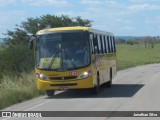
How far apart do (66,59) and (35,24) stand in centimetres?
3591

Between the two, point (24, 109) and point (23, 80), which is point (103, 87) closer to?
point (23, 80)

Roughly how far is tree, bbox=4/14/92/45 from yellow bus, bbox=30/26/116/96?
31.6 meters

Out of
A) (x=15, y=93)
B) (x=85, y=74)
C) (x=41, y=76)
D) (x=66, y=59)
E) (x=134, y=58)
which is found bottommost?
(x=134, y=58)

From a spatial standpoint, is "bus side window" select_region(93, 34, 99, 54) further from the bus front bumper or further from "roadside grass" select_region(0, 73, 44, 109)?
"roadside grass" select_region(0, 73, 44, 109)

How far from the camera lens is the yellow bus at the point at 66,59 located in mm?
19781

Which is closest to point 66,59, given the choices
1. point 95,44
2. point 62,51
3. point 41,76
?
point 62,51

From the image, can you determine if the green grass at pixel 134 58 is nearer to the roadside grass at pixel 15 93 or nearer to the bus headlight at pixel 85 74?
the roadside grass at pixel 15 93

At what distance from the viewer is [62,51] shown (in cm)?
2017

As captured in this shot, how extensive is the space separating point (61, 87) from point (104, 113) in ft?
20.0

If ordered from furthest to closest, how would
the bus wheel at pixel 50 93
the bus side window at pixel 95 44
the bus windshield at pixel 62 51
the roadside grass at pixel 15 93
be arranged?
1. the bus side window at pixel 95 44
2. the bus wheel at pixel 50 93
3. the bus windshield at pixel 62 51
4. the roadside grass at pixel 15 93

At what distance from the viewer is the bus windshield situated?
1992 cm

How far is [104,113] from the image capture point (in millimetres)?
14016

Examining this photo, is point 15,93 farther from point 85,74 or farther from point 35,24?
point 35,24

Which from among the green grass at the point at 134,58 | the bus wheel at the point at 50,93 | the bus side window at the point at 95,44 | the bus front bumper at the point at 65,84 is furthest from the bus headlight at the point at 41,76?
the green grass at the point at 134,58
